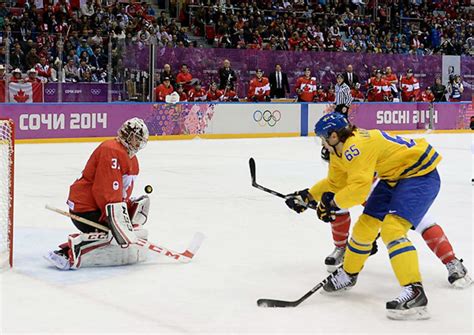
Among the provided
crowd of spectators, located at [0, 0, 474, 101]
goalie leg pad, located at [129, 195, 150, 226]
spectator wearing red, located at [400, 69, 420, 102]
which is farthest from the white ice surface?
spectator wearing red, located at [400, 69, 420, 102]

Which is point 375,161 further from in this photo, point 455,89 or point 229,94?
point 455,89

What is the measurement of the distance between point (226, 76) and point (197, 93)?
77cm

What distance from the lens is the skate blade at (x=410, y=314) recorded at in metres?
3.82

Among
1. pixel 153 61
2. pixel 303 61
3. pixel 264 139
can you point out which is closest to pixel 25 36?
pixel 153 61

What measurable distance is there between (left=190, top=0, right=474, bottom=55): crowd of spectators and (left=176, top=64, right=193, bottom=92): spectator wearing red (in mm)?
2991

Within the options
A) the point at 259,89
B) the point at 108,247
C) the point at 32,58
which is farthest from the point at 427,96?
the point at 108,247

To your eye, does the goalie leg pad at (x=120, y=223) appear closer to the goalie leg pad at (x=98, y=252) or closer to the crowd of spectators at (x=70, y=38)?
the goalie leg pad at (x=98, y=252)

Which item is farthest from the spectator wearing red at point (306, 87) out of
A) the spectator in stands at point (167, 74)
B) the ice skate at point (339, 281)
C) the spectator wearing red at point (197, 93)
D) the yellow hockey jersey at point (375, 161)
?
the ice skate at point (339, 281)

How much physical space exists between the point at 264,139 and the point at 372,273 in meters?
11.2

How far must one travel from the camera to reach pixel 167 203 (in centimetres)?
759

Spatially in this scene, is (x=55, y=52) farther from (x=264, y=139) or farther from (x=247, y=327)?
(x=247, y=327)

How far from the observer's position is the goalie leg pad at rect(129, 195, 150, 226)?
5.08 metres

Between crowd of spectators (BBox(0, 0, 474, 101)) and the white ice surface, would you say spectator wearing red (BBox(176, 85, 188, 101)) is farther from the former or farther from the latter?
the white ice surface

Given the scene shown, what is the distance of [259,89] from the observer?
16.8 m
